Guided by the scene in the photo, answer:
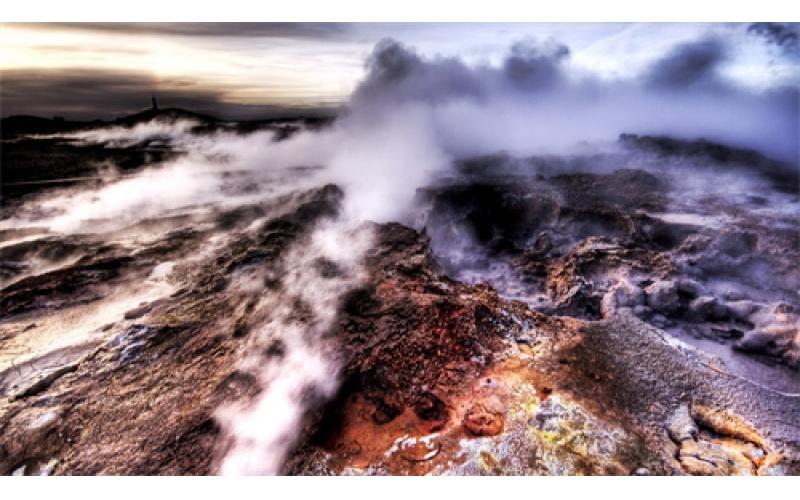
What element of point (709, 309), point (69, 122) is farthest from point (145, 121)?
point (709, 309)

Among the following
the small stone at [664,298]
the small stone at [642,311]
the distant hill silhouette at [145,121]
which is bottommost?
the small stone at [642,311]

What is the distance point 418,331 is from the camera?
11.6 feet

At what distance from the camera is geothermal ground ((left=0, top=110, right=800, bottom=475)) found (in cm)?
275

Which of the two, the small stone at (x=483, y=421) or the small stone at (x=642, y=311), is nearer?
the small stone at (x=483, y=421)

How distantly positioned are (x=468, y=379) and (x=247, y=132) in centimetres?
921

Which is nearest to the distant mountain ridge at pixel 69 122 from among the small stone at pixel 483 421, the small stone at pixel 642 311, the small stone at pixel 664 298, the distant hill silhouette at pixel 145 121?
the distant hill silhouette at pixel 145 121

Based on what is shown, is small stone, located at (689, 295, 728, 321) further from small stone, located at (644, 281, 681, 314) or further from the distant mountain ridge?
the distant mountain ridge

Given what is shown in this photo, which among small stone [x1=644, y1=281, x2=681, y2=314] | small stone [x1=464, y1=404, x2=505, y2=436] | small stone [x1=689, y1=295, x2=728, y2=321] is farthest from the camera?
small stone [x1=644, y1=281, x2=681, y2=314]

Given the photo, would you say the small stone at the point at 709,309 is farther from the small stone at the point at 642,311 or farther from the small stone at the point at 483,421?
the small stone at the point at 483,421

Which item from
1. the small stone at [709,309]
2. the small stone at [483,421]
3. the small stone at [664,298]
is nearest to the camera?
the small stone at [483,421]

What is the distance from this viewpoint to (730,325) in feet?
14.5

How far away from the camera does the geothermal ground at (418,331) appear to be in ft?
9.02

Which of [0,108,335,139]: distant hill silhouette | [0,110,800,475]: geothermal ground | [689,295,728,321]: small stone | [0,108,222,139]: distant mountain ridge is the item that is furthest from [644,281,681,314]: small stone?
[0,108,222,139]: distant mountain ridge

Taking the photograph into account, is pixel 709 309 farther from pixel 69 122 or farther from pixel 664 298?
pixel 69 122
